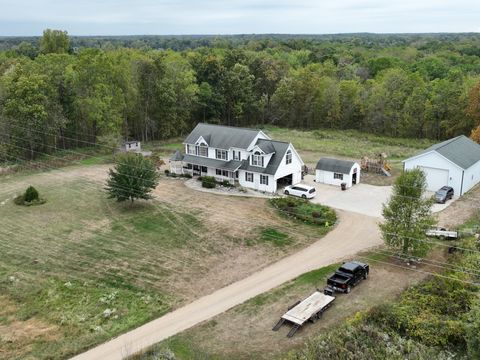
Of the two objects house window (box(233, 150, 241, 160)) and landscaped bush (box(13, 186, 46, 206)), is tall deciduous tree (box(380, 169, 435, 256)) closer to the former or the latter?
house window (box(233, 150, 241, 160))

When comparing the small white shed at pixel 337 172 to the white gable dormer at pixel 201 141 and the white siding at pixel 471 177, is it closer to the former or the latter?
the white siding at pixel 471 177

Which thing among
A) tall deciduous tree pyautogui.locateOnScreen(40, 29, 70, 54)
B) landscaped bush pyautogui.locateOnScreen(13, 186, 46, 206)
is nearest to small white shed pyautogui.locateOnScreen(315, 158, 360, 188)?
landscaped bush pyautogui.locateOnScreen(13, 186, 46, 206)

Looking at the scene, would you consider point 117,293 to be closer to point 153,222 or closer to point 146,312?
point 146,312

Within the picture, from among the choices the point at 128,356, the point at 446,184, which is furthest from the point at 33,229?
the point at 446,184

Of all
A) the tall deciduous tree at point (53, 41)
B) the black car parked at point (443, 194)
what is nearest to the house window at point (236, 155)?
the black car parked at point (443, 194)

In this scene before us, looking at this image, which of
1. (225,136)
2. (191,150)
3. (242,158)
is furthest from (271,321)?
(191,150)

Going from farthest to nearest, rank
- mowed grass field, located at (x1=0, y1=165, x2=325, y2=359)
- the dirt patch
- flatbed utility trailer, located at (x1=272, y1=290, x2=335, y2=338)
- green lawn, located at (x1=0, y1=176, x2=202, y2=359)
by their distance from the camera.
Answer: the dirt patch, mowed grass field, located at (x1=0, y1=165, x2=325, y2=359), green lawn, located at (x1=0, y1=176, x2=202, y2=359), flatbed utility trailer, located at (x1=272, y1=290, x2=335, y2=338)
